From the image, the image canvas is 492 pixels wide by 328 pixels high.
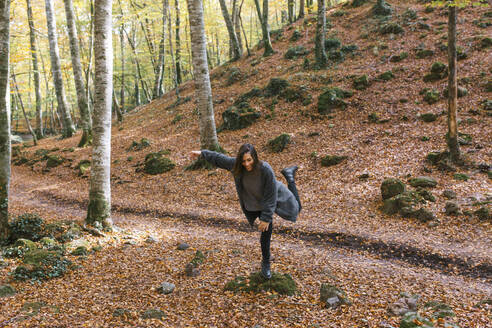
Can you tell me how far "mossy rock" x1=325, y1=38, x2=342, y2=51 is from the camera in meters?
16.9

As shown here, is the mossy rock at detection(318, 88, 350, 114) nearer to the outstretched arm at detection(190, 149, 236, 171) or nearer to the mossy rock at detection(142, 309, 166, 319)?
the outstretched arm at detection(190, 149, 236, 171)

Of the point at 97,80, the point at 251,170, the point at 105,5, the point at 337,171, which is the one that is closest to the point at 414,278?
the point at 251,170

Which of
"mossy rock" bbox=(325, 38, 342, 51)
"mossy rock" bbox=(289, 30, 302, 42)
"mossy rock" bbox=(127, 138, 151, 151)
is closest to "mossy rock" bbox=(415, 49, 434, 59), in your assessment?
"mossy rock" bbox=(325, 38, 342, 51)

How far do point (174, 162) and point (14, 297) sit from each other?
335 inches

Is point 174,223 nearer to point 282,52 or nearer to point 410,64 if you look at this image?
point 410,64

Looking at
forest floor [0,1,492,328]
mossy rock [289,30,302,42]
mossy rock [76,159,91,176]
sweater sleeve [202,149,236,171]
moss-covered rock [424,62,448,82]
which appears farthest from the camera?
mossy rock [289,30,302,42]

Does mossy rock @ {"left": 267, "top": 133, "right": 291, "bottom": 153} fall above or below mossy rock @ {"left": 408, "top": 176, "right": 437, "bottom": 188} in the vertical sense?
above

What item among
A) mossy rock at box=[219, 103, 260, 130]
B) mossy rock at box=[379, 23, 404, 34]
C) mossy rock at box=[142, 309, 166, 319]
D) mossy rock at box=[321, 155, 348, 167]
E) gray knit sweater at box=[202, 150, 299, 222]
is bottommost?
mossy rock at box=[142, 309, 166, 319]

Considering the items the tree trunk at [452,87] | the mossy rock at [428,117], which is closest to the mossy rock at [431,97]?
the mossy rock at [428,117]

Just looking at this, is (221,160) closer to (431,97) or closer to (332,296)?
(332,296)

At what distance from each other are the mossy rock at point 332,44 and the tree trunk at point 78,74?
13.6 meters

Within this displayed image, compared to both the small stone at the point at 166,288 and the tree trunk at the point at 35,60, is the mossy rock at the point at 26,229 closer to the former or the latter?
the small stone at the point at 166,288

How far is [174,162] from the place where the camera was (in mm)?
12312

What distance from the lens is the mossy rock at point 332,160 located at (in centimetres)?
1008
